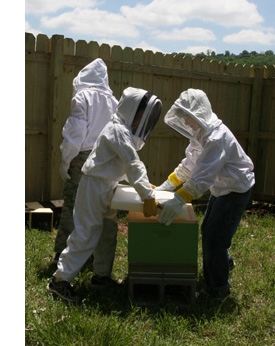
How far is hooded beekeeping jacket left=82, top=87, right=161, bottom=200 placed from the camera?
390 cm

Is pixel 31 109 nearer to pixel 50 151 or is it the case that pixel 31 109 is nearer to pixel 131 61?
pixel 50 151

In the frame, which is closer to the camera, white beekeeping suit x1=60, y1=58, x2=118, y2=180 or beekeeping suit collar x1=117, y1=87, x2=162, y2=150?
beekeeping suit collar x1=117, y1=87, x2=162, y2=150

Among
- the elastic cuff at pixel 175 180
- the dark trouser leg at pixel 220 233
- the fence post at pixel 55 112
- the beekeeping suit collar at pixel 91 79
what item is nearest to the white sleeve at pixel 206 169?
the dark trouser leg at pixel 220 233

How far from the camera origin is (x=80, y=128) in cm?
491

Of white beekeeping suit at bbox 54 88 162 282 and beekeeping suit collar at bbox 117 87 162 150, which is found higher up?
beekeeping suit collar at bbox 117 87 162 150

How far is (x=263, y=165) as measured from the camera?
8.88 metres

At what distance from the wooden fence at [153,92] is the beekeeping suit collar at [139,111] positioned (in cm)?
283

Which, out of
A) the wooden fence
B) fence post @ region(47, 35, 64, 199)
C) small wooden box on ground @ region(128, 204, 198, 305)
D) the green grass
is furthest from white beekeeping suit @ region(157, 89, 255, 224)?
the wooden fence

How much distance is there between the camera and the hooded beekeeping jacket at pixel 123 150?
3.90 m

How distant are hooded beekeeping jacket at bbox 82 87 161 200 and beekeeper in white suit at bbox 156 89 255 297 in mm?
266

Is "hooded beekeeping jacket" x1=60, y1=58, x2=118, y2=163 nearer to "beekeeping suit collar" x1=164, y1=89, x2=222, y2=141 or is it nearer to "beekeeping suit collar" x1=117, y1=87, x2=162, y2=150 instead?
"beekeeping suit collar" x1=117, y1=87, x2=162, y2=150

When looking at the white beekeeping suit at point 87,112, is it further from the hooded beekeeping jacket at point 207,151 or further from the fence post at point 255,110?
the fence post at point 255,110

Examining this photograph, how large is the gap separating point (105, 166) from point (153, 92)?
3.85 metres

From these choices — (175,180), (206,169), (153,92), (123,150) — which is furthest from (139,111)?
(153,92)
